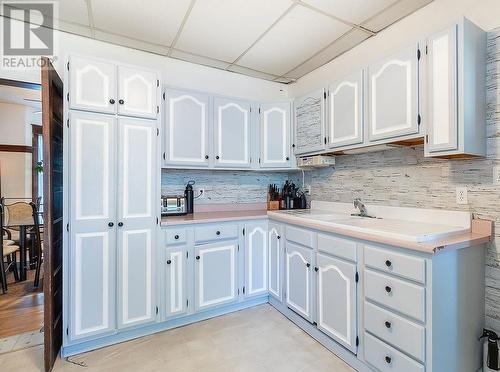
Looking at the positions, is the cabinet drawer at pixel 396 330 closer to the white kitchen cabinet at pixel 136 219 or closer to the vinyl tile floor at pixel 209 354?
the vinyl tile floor at pixel 209 354

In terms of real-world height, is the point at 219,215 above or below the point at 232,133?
below

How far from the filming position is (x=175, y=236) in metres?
2.22

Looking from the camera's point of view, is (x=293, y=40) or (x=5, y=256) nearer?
(x=293, y=40)

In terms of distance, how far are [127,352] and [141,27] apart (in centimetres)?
256

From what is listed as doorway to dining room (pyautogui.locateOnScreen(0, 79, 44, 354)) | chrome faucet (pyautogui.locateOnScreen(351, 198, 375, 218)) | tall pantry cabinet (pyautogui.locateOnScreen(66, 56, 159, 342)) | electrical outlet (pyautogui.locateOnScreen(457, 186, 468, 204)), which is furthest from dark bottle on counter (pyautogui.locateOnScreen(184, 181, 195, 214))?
electrical outlet (pyautogui.locateOnScreen(457, 186, 468, 204))

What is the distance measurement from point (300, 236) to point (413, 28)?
1.84m

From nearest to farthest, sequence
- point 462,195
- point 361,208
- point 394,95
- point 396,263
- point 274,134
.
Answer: point 396,263, point 462,195, point 394,95, point 361,208, point 274,134

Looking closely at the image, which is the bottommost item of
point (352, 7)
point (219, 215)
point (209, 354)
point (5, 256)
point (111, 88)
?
point (209, 354)

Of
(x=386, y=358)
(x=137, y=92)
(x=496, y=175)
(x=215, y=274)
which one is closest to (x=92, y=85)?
(x=137, y=92)

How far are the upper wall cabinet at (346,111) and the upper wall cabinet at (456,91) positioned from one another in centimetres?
52

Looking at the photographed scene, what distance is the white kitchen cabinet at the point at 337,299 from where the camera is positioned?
1.74m

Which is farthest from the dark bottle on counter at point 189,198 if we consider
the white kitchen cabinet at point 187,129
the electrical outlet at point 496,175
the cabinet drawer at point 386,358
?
the electrical outlet at point 496,175

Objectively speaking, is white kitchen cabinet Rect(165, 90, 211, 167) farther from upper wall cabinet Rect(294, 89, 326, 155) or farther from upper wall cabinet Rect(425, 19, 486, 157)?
upper wall cabinet Rect(425, 19, 486, 157)

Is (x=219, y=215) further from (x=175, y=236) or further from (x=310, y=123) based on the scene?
(x=310, y=123)
